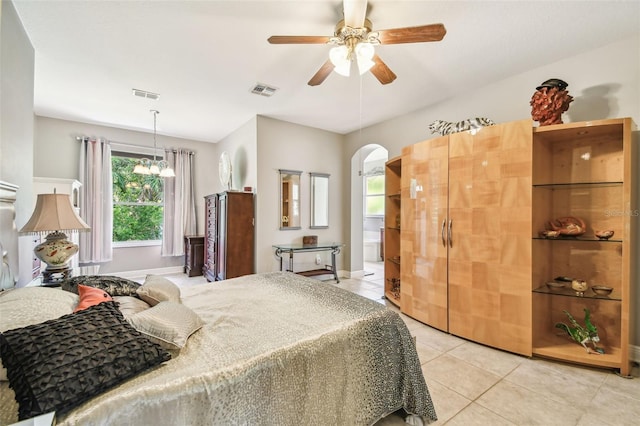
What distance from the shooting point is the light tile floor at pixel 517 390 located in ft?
5.38

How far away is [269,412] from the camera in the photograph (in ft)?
3.68

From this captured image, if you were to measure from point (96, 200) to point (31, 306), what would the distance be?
4.30m

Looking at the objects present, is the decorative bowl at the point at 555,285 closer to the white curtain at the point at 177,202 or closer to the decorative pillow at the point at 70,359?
the decorative pillow at the point at 70,359

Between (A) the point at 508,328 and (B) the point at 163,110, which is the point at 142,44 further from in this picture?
(A) the point at 508,328

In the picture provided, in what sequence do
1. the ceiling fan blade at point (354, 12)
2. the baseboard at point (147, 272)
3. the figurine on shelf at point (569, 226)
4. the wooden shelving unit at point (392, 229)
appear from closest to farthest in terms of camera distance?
the ceiling fan blade at point (354, 12) < the figurine on shelf at point (569, 226) < the wooden shelving unit at point (392, 229) < the baseboard at point (147, 272)

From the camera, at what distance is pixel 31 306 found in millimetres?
1183

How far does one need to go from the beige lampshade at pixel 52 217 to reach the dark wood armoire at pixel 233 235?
208cm

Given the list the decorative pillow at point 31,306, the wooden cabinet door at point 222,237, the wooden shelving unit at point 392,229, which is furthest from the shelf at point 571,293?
the wooden cabinet door at point 222,237

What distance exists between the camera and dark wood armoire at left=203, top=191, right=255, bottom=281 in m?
4.07

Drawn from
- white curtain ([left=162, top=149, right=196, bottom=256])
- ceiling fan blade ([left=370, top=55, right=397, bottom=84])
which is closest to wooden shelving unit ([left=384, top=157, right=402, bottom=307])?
ceiling fan blade ([left=370, top=55, right=397, bottom=84])

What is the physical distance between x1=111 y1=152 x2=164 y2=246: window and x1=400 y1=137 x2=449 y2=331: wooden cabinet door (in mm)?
4710

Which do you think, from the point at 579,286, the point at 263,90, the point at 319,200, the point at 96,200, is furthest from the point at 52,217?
the point at 579,286

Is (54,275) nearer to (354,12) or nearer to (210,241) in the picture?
(210,241)

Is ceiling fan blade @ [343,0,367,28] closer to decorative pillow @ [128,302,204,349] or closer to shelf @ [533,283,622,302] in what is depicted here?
decorative pillow @ [128,302,204,349]
